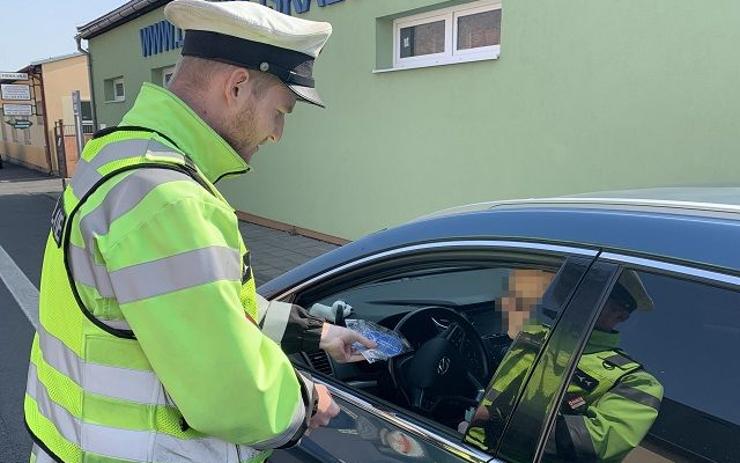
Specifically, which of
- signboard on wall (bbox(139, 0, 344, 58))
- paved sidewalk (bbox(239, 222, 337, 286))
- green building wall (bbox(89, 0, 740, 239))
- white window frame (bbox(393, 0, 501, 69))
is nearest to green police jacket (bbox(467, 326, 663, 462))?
green building wall (bbox(89, 0, 740, 239))

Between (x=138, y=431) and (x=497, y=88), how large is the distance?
4.68 metres

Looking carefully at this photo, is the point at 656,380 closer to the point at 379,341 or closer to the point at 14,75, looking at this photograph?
the point at 379,341

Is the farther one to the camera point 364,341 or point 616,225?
point 364,341

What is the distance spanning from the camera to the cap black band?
117 centimetres

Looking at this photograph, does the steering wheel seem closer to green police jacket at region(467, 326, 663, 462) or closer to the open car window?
the open car window

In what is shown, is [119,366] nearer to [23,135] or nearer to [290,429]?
[290,429]

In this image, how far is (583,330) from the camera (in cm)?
114

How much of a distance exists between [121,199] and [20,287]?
627 centimetres

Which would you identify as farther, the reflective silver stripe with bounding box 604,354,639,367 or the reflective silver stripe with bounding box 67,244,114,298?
the reflective silver stripe with bounding box 604,354,639,367

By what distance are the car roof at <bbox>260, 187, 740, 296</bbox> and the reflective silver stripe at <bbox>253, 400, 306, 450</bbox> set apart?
0.56m

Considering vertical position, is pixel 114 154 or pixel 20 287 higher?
pixel 114 154

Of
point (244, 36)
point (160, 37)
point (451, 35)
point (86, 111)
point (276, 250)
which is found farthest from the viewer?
point (86, 111)

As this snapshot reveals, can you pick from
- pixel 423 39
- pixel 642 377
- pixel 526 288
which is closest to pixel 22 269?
pixel 423 39

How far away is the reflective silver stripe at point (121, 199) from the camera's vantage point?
986mm
